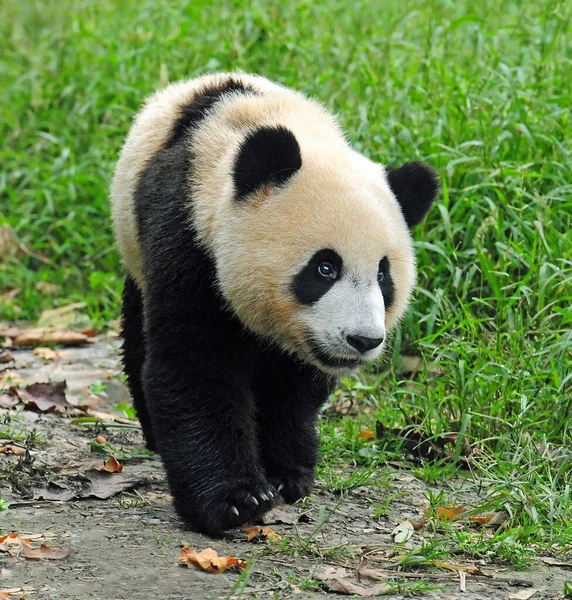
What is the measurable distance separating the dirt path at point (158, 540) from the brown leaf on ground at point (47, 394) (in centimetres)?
32

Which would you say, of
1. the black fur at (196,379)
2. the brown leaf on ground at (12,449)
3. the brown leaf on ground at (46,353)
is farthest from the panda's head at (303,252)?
the brown leaf on ground at (46,353)

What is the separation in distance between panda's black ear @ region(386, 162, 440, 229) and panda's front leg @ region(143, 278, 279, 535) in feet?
3.12

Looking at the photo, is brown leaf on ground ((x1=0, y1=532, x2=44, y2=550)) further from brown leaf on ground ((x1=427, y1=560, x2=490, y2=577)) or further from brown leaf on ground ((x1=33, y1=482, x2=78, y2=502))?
brown leaf on ground ((x1=427, y1=560, x2=490, y2=577))

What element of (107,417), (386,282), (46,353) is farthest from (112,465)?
(46,353)

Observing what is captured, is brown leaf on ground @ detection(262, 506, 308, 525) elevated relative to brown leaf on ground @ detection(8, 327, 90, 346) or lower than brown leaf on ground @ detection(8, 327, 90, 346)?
elevated

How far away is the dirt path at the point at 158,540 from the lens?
3361 millimetres

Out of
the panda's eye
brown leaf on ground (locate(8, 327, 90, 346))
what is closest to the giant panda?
the panda's eye

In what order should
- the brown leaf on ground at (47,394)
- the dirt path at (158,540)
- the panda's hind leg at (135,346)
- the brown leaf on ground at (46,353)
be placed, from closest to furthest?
the dirt path at (158,540) → the panda's hind leg at (135,346) → the brown leaf on ground at (47,394) → the brown leaf on ground at (46,353)

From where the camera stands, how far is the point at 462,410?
479 centimetres

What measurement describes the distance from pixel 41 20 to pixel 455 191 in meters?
5.88

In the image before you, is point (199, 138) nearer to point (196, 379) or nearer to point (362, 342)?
point (196, 379)

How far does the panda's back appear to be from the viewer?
4.16 metres

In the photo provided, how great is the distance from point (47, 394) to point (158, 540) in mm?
2046

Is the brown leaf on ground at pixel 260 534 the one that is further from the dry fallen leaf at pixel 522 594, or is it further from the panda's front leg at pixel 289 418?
the dry fallen leaf at pixel 522 594
